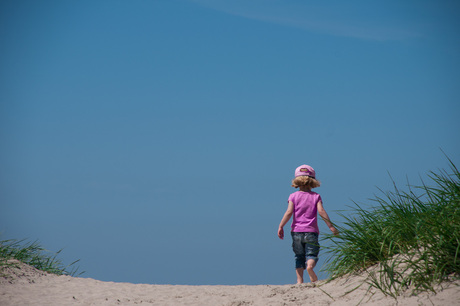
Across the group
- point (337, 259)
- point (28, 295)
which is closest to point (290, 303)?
point (337, 259)

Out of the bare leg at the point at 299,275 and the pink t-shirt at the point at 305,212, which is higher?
the pink t-shirt at the point at 305,212

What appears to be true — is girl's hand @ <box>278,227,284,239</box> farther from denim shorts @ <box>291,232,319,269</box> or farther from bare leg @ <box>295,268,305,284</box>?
bare leg @ <box>295,268,305,284</box>

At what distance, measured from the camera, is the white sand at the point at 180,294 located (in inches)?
201

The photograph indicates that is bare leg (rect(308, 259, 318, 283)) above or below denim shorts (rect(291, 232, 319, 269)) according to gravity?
below

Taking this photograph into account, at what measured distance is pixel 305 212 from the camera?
7148 mm

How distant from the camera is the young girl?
22.7 feet

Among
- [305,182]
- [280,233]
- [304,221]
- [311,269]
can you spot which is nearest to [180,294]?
[280,233]

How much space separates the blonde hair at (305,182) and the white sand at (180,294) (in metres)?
1.64

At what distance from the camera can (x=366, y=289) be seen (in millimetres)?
5398

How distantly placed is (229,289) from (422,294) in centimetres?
298

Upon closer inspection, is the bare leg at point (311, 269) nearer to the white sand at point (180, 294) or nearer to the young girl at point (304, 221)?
the young girl at point (304, 221)

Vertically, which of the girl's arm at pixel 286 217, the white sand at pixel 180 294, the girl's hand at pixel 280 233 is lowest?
the white sand at pixel 180 294

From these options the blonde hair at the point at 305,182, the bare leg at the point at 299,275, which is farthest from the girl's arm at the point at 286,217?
the bare leg at the point at 299,275

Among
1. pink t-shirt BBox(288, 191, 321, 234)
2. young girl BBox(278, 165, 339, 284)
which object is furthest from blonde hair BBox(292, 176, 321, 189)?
pink t-shirt BBox(288, 191, 321, 234)
